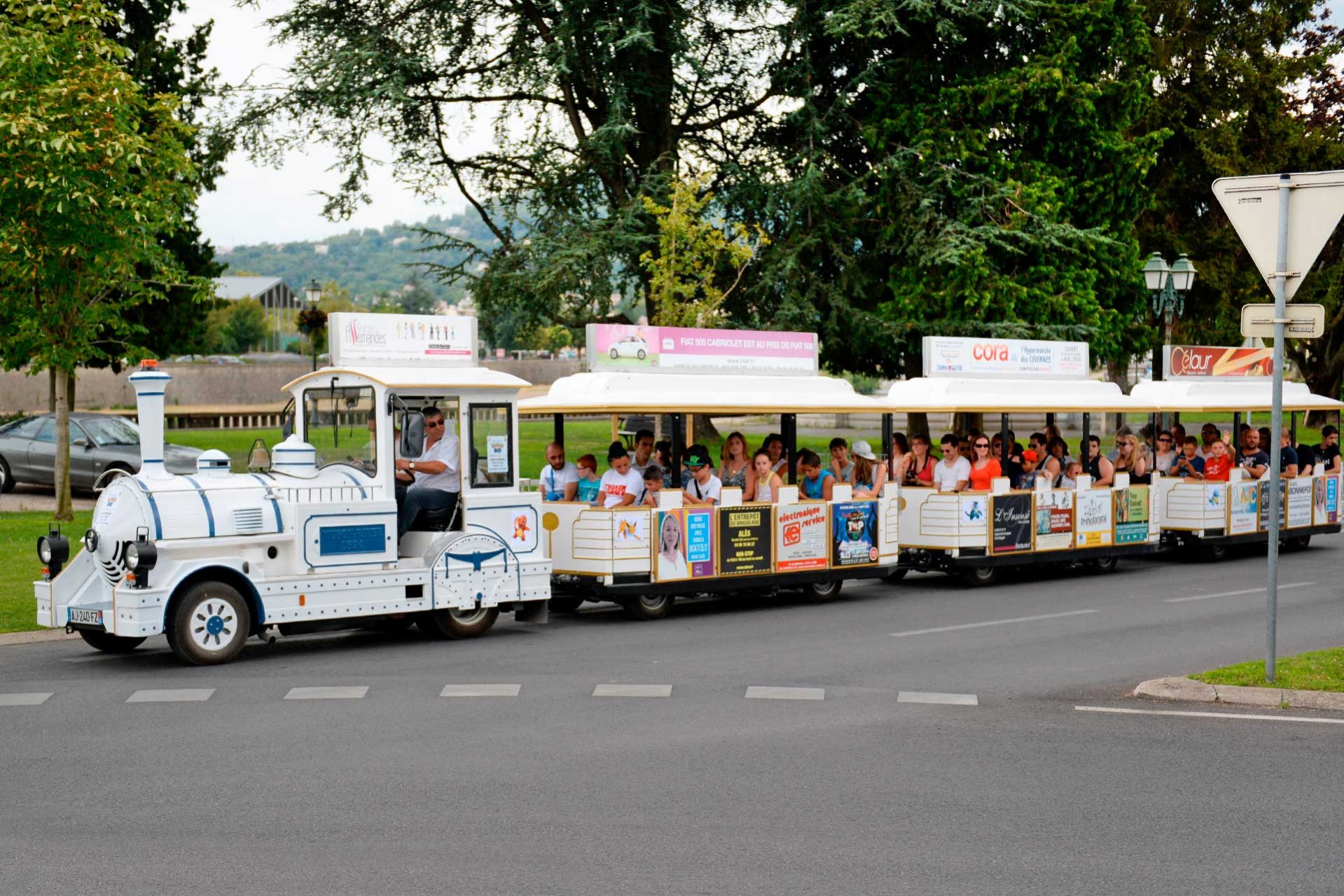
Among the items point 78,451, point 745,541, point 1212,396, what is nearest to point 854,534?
point 745,541

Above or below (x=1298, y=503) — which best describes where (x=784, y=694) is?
below

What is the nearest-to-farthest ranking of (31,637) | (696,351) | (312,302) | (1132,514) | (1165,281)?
(31,637) → (696,351) → (1132,514) → (1165,281) → (312,302)

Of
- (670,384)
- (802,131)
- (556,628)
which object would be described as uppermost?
(802,131)

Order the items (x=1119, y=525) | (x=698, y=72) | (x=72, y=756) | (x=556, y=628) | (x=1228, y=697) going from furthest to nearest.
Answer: (x=698, y=72)
(x=1119, y=525)
(x=556, y=628)
(x=1228, y=697)
(x=72, y=756)

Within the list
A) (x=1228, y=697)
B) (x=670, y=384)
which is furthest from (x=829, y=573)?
(x=1228, y=697)

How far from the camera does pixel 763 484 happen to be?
16172mm

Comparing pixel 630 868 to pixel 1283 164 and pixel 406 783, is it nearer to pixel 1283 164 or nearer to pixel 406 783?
pixel 406 783

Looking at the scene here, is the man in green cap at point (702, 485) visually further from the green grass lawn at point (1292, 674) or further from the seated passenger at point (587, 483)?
the green grass lawn at point (1292, 674)

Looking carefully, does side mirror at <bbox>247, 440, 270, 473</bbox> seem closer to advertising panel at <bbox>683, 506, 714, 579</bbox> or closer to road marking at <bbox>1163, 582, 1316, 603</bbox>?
advertising panel at <bbox>683, 506, 714, 579</bbox>

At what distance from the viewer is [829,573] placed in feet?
54.5

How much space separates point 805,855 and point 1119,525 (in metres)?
14.6

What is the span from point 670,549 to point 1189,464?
1015cm

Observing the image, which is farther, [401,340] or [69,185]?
[69,185]

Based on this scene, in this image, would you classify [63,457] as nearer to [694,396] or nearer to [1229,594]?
[694,396]
